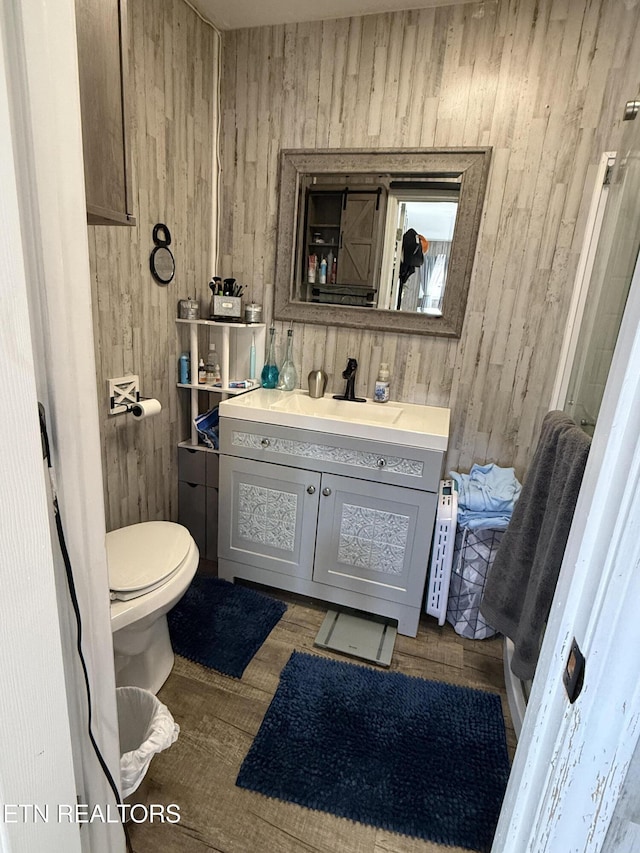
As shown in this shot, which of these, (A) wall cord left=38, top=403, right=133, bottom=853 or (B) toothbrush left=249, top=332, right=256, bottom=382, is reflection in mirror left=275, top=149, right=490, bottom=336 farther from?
(A) wall cord left=38, top=403, right=133, bottom=853

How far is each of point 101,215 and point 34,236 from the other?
45 centimetres

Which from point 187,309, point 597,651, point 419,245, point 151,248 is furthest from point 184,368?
point 597,651

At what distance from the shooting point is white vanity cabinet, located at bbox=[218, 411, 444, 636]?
70.4 inches

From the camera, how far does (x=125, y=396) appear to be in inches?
71.4

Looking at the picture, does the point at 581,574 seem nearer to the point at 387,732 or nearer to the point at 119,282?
the point at 387,732

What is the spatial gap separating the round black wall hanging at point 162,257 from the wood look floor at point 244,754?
64.3 inches

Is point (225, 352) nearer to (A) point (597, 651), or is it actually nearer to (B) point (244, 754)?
(B) point (244, 754)

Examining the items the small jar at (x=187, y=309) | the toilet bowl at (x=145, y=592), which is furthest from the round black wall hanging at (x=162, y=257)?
the toilet bowl at (x=145, y=592)

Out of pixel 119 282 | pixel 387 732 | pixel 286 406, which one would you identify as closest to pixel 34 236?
pixel 119 282

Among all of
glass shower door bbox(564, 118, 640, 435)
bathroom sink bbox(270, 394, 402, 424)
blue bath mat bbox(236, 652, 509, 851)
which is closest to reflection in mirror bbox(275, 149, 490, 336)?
bathroom sink bbox(270, 394, 402, 424)

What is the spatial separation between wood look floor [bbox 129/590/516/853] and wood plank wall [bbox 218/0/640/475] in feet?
2.96

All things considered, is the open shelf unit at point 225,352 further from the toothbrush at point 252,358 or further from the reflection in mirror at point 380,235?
the reflection in mirror at point 380,235

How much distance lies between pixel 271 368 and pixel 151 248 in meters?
0.79

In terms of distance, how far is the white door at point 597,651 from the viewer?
472mm
